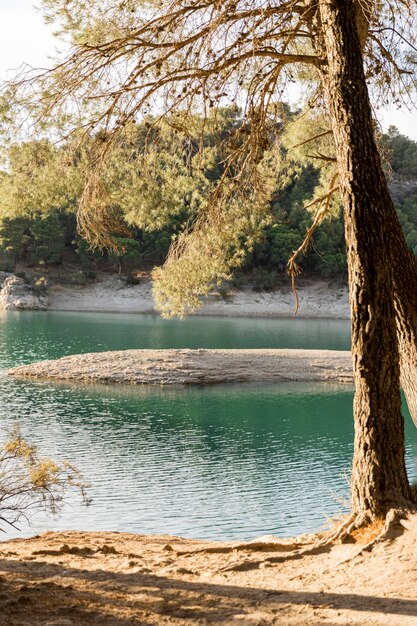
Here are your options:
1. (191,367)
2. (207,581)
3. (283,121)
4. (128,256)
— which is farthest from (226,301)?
(207,581)

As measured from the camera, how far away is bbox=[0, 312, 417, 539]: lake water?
30.2ft

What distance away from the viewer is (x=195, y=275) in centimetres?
801

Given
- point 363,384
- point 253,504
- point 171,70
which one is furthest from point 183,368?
point 363,384

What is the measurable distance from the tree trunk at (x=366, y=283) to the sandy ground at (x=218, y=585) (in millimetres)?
391

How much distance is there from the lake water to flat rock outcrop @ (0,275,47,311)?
2050 cm

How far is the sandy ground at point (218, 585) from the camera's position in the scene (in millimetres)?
3760

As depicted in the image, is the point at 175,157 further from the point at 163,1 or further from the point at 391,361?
the point at 391,361

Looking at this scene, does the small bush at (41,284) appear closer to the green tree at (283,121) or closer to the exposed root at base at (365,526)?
the green tree at (283,121)

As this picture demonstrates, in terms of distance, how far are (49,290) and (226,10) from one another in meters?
44.0

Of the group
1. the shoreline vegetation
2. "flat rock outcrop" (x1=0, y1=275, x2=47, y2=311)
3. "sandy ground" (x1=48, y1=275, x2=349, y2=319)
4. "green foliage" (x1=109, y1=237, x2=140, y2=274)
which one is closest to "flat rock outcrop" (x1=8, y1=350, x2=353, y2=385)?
the shoreline vegetation

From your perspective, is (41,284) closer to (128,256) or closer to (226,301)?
(128,256)

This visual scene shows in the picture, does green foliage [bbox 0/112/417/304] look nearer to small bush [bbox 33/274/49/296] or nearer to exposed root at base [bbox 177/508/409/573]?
exposed root at base [bbox 177/508/409/573]

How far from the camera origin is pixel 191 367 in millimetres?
20891

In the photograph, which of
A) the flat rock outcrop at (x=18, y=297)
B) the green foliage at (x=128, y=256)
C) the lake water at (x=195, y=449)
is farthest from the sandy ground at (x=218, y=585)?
the green foliage at (x=128, y=256)
